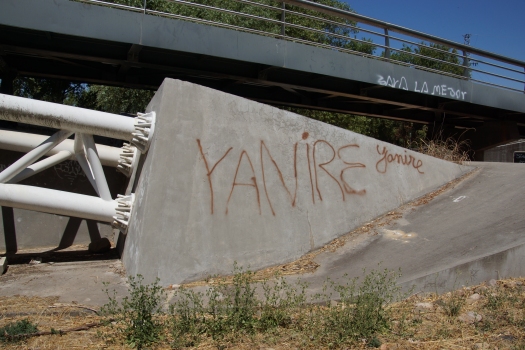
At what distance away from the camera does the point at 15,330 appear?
4.22 metres

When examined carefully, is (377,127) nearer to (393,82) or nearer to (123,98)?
(123,98)

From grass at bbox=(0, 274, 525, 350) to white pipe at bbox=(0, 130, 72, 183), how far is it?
1869 millimetres

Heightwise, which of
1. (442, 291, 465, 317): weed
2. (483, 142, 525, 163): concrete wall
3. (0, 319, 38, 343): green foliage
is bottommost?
(0, 319, 38, 343): green foliage

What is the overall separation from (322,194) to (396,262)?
5.13 feet

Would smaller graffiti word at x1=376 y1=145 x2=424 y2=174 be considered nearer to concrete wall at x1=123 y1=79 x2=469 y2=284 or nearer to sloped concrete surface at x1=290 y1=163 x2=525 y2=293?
concrete wall at x1=123 y1=79 x2=469 y2=284

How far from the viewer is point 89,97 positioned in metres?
21.0

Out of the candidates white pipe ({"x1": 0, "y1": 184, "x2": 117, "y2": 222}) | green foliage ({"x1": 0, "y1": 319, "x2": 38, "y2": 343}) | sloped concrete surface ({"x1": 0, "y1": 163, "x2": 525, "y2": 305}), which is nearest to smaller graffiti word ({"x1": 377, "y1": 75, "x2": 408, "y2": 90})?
sloped concrete surface ({"x1": 0, "y1": 163, "x2": 525, "y2": 305})

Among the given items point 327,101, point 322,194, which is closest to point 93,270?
point 322,194

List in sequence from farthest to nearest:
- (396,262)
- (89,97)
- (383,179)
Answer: (89,97), (383,179), (396,262)

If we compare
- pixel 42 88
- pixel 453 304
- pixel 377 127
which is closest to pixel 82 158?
pixel 453 304

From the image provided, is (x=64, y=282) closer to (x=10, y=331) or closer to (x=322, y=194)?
(x=10, y=331)

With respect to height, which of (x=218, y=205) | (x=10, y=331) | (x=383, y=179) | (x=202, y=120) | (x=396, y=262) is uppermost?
(x=202, y=120)

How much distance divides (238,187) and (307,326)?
2615 mm

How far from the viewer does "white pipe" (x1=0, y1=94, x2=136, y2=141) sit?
20.3 feet
